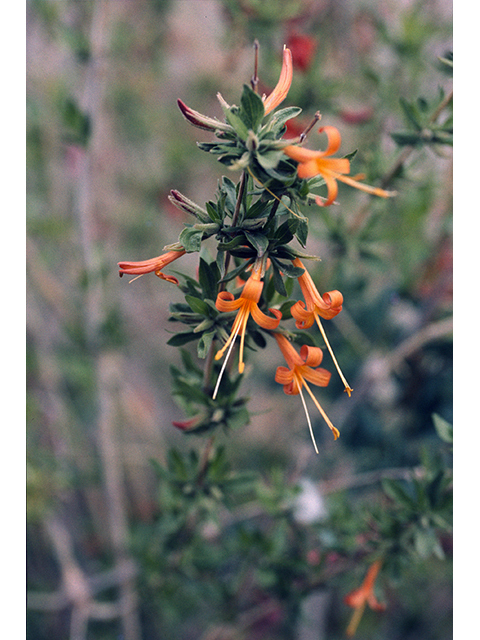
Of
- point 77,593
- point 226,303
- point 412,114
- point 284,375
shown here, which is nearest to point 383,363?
point 412,114

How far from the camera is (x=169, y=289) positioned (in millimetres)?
919

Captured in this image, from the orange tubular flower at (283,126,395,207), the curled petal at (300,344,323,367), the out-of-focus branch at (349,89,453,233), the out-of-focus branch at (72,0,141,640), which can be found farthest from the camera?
the out-of-focus branch at (72,0,141,640)

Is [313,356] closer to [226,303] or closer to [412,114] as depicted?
[226,303]

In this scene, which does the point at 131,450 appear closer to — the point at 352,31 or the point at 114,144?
the point at 114,144

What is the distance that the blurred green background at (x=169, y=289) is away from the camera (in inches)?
46.6

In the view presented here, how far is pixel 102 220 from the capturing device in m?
1.91

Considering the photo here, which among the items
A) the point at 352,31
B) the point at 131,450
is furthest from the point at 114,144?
the point at 131,450

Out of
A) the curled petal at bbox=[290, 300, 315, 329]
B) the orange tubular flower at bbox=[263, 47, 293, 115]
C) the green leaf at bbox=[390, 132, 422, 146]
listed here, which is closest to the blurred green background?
the green leaf at bbox=[390, 132, 422, 146]

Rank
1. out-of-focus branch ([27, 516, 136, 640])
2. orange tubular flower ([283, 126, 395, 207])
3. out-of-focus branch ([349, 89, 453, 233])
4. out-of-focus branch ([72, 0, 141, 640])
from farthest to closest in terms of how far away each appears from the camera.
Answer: out-of-focus branch ([27, 516, 136, 640]), out-of-focus branch ([72, 0, 141, 640]), out-of-focus branch ([349, 89, 453, 233]), orange tubular flower ([283, 126, 395, 207])

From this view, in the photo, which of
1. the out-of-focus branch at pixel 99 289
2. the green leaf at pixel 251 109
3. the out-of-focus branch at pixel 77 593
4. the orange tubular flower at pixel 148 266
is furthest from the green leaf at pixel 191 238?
the out-of-focus branch at pixel 77 593

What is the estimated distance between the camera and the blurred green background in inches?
46.6

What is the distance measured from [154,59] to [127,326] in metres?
1.04

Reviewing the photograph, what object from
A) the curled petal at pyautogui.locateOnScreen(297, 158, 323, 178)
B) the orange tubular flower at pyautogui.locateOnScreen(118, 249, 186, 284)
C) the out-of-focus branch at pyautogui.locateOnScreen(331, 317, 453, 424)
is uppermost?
the curled petal at pyautogui.locateOnScreen(297, 158, 323, 178)

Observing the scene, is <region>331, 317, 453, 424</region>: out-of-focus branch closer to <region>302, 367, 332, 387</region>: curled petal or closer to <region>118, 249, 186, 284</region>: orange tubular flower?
<region>302, 367, 332, 387</region>: curled petal
